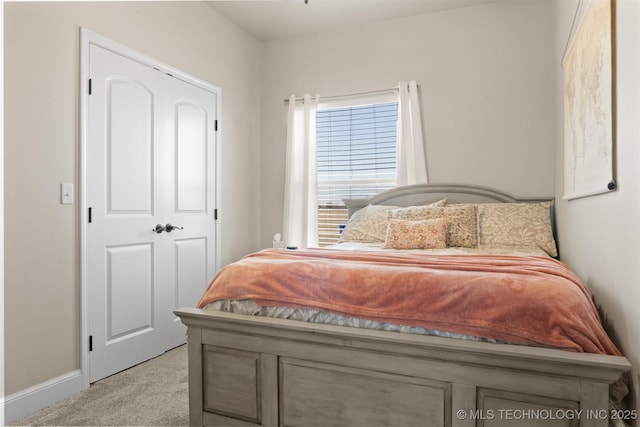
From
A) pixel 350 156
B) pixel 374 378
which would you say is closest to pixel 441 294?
pixel 374 378

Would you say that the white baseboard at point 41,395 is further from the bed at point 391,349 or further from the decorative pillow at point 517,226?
the decorative pillow at point 517,226

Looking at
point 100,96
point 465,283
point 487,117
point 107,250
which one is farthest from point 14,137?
point 487,117

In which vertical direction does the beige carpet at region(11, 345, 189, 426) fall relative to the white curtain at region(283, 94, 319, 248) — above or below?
below

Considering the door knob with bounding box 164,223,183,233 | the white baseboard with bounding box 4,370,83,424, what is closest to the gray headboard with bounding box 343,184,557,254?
the door knob with bounding box 164,223,183,233

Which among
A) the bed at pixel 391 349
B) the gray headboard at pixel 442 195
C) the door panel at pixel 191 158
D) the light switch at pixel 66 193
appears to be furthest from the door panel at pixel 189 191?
the gray headboard at pixel 442 195

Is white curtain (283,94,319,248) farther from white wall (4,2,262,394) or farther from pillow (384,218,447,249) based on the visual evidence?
white wall (4,2,262,394)

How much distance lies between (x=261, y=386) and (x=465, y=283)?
92 cm

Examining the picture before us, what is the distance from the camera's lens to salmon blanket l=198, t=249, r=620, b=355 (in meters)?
1.29

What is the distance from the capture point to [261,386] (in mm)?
1658

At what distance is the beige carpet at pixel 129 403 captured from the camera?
6.46ft

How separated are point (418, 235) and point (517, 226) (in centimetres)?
75

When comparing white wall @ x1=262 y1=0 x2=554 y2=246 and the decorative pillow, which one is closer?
the decorative pillow

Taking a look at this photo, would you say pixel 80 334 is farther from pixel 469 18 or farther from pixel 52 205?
pixel 469 18

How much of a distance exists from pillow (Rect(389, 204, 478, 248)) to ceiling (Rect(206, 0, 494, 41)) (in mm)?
1773
